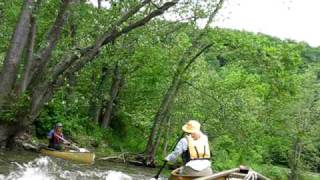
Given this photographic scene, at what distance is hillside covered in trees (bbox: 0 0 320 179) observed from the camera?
1706 centimetres

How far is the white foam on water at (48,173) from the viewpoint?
16.1 metres

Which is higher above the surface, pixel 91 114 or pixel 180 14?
pixel 180 14

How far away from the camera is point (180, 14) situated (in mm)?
26344

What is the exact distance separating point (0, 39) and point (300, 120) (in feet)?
93.3

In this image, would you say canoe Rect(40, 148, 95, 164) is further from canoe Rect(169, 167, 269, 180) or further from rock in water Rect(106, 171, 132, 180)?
canoe Rect(169, 167, 269, 180)

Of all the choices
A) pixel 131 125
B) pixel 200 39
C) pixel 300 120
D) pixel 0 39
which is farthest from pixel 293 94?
pixel 0 39

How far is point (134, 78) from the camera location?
115ft

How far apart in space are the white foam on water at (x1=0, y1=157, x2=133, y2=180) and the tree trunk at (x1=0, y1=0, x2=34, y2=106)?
7.34ft

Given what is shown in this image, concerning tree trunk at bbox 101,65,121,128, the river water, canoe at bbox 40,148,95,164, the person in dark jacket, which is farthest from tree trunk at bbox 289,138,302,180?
the person in dark jacket

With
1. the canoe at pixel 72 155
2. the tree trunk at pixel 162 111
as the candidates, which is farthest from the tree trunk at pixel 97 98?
the canoe at pixel 72 155

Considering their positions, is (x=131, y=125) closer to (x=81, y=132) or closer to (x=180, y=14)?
(x=81, y=132)

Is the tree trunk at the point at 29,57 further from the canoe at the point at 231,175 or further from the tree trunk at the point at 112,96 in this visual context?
the tree trunk at the point at 112,96

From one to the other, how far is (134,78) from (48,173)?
57.9 feet

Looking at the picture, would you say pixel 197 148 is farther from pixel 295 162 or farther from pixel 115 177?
pixel 295 162
